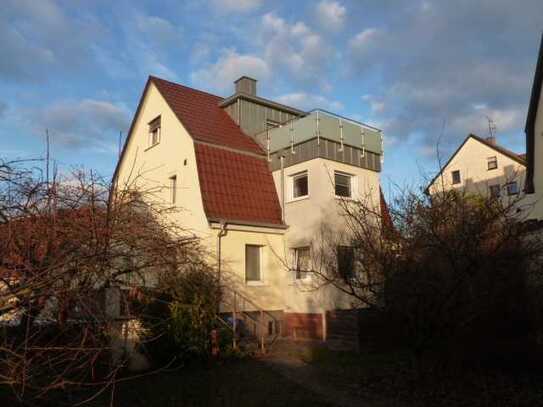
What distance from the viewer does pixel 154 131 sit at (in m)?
19.7

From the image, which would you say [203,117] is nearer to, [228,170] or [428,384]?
[228,170]

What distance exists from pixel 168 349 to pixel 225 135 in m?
8.72

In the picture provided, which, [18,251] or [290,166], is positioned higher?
[290,166]

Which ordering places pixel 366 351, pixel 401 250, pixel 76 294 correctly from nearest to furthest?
pixel 76 294 → pixel 401 250 → pixel 366 351

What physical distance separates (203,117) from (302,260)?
6809 mm

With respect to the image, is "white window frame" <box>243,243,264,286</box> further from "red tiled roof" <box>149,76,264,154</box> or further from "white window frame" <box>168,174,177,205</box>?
"red tiled roof" <box>149,76,264,154</box>

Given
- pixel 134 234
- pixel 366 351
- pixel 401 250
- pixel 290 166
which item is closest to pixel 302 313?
pixel 366 351

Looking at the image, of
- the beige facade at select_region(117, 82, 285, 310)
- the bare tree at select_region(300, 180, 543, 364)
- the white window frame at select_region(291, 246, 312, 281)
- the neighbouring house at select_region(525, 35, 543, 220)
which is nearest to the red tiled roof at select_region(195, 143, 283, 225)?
the beige facade at select_region(117, 82, 285, 310)

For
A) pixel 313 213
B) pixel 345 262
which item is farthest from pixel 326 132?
pixel 345 262

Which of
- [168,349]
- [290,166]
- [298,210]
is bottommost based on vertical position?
[168,349]

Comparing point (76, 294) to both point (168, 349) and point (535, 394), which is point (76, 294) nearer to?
point (168, 349)

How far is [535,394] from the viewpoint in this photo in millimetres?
8539

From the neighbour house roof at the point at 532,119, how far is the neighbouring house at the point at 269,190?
659cm

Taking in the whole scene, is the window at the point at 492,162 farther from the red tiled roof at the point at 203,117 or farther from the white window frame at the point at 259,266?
the white window frame at the point at 259,266
